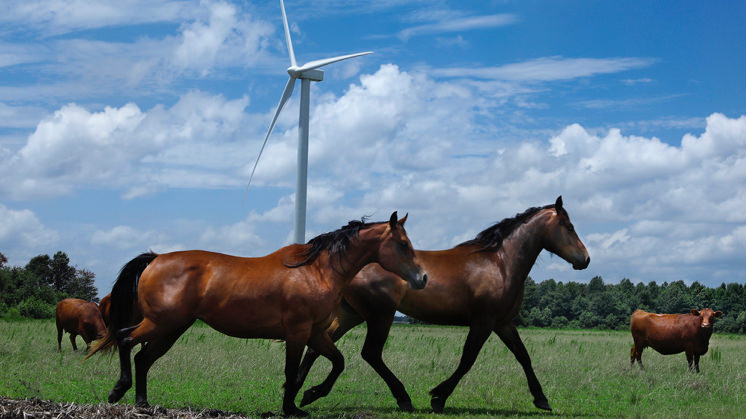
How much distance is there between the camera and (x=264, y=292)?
8.24m

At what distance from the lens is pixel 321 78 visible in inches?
1177

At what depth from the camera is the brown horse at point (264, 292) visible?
323 inches

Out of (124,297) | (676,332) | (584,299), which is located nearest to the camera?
(124,297)

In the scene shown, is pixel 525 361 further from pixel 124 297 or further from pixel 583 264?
pixel 124 297

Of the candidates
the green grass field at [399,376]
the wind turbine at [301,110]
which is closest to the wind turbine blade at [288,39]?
the wind turbine at [301,110]

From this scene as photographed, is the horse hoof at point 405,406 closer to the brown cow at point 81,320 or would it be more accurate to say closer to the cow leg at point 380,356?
the cow leg at point 380,356

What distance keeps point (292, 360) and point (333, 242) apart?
57.2 inches

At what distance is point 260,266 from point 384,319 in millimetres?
2028

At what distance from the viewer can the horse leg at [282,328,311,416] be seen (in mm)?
8141

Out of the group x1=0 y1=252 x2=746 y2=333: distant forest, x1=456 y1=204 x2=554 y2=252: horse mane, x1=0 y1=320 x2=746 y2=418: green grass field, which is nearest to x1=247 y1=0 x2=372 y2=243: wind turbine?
x1=0 y1=320 x2=746 y2=418: green grass field

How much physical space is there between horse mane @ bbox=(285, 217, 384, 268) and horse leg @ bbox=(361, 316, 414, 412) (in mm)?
1405

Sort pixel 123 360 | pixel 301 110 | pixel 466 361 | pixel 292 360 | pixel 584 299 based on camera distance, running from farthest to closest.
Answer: pixel 584 299
pixel 301 110
pixel 466 361
pixel 123 360
pixel 292 360

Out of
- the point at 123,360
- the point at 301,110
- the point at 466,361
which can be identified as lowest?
the point at 466,361

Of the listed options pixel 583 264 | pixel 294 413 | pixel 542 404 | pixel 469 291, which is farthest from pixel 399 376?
pixel 294 413
